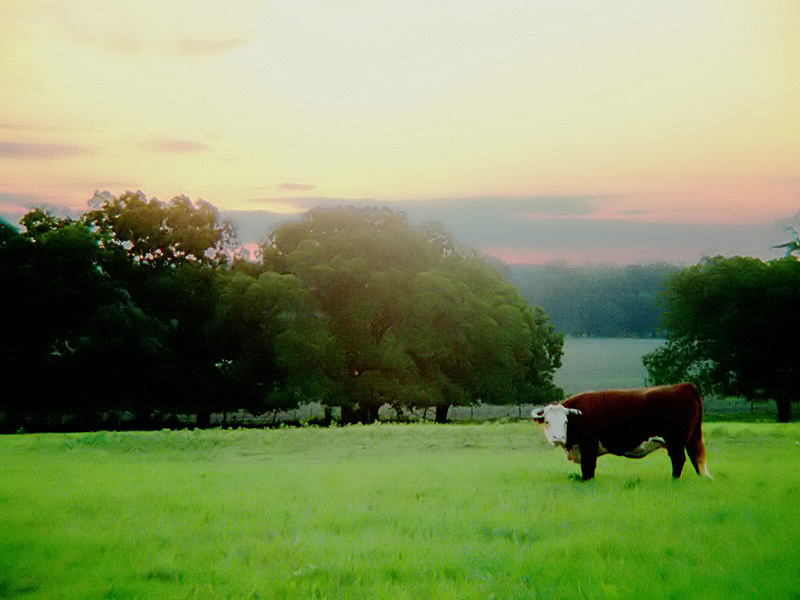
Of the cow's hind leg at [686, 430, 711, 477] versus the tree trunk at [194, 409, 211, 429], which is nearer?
the cow's hind leg at [686, 430, 711, 477]

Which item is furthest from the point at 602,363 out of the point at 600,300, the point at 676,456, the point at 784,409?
the point at 676,456

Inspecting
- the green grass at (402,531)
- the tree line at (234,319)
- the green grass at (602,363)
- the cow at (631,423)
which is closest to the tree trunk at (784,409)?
the green grass at (602,363)

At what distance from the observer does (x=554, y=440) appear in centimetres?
1468

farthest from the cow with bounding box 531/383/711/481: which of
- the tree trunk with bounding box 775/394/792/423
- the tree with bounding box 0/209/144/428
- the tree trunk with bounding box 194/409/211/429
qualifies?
the tree trunk with bounding box 775/394/792/423

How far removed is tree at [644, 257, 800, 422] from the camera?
171 feet

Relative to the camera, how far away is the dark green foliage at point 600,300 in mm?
76750

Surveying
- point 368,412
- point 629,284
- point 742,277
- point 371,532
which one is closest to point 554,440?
point 371,532

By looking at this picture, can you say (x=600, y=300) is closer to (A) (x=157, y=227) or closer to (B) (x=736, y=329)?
(B) (x=736, y=329)

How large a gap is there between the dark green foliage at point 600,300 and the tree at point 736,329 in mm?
17578

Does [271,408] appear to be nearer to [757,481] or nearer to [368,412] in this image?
[368,412]

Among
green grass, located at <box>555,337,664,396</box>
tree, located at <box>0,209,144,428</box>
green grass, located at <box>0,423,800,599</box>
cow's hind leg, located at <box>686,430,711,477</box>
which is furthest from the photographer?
green grass, located at <box>555,337,664,396</box>

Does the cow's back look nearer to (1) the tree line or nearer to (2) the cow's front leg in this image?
(2) the cow's front leg

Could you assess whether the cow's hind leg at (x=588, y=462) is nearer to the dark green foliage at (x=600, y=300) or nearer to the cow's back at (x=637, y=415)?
the cow's back at (x=637, y=415)

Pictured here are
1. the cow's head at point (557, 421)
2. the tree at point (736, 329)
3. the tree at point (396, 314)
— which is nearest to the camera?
the cow's head at point (557, 421)
